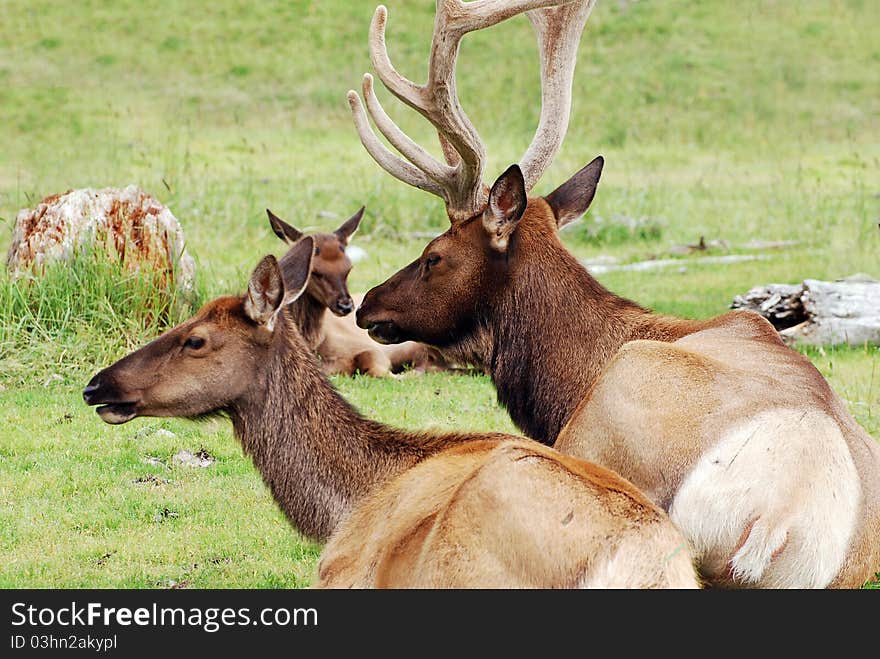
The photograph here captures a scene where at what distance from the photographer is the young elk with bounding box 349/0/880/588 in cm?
459

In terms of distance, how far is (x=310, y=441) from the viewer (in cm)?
533

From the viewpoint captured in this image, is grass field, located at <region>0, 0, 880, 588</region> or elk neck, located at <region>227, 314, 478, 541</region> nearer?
elk neck, located at <region>227, 314, 478, 541</region>

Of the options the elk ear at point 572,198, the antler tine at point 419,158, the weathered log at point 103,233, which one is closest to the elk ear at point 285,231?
the weathered log at point 103,233

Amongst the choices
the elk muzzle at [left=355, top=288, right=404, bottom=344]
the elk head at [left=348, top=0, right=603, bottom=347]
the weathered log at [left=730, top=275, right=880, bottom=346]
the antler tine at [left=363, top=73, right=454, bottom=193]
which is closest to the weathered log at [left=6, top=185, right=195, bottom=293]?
the elk head at [left=348, top=0, right=603, bottom=347]

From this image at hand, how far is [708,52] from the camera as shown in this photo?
99.2 ft

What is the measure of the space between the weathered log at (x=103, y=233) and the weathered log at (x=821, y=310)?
439 centimetres

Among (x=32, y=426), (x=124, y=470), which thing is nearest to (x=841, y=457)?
(x=124, y=470)

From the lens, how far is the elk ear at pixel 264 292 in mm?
5340

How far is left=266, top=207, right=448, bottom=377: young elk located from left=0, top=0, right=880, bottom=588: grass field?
572mm

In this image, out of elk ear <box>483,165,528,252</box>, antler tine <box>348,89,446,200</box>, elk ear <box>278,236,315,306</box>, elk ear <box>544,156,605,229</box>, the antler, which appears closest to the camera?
elk ear <box>278,236,315,306</box>

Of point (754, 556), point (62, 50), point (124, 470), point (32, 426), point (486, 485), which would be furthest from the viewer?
point (62, 50)

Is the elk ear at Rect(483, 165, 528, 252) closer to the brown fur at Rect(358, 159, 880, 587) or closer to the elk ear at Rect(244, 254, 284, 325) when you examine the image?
the brown fur at Rect(358, 159, 880, 587)

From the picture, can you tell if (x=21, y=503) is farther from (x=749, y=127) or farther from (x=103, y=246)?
(x=749, y=127)
